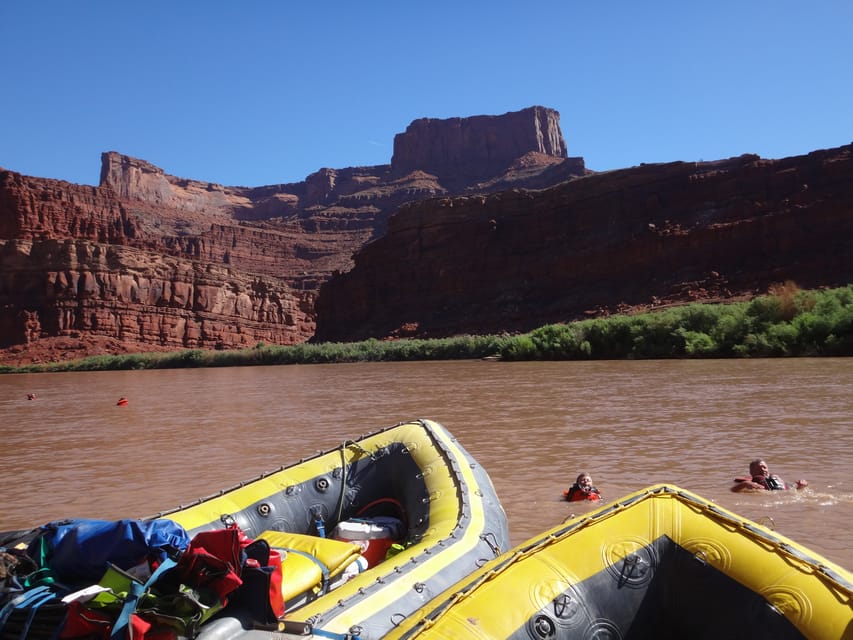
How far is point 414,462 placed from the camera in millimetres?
4930

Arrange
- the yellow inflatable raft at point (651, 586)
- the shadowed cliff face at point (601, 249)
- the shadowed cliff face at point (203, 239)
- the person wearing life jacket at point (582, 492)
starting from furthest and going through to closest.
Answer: the shadowed cliff face at point (203, 239), the shadowed cliff face at point (601, 249), the person wearing life jacket at point (582, 492), the yellow inflatable raft at point (651, 586)

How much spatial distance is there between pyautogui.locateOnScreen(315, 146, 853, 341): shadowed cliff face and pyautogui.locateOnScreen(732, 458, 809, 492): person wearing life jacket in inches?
1513

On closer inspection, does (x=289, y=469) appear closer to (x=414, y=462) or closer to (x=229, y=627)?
(x=414, y=462)

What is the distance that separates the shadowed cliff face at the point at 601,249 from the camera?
142 feet

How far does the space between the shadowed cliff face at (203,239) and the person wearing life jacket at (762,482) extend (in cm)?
6203

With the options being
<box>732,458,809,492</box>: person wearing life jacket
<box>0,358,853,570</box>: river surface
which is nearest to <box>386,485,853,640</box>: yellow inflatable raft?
<box>0,358,853,570</box>: river surface

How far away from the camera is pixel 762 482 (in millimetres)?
5746

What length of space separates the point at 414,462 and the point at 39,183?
85045 millimetres

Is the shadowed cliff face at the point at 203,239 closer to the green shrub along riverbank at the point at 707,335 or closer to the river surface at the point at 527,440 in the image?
the green shrub along riverbank at the point at 707,335

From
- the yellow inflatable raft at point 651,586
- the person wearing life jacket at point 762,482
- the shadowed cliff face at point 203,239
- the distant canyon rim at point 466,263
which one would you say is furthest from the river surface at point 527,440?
the shadowed cliff face at point 203,239

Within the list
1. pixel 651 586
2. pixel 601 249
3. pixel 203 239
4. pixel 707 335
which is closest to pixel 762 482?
pixel 651 586

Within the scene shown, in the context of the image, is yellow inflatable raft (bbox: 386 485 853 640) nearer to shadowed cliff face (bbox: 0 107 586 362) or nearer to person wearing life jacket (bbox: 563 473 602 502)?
person wearing life jacket (bbox: 563 473 602 502)

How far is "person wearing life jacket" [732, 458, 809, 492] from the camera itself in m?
5.70

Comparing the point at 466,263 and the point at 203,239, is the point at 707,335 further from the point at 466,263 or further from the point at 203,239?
the point at 203,239
